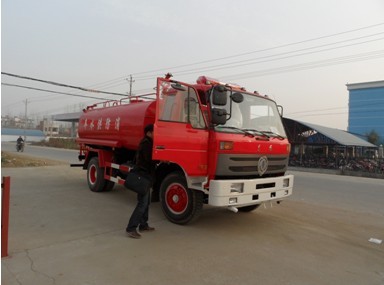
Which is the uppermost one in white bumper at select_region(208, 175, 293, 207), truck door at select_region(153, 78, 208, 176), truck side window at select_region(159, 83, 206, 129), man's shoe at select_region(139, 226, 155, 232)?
truck side window at select_region(159, 83, 206, 129)

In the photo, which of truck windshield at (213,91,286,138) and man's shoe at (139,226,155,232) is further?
truck windshield at (213,91,286,138)

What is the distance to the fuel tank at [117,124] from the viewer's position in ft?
23.7

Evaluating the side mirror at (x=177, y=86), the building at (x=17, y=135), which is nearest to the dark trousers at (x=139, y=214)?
the side mirror at (x=177, y=86)

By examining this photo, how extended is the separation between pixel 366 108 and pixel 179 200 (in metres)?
70.6

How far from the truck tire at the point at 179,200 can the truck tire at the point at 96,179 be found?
3.23 metres

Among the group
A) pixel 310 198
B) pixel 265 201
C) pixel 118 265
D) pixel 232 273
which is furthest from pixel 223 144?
pixel 310 198

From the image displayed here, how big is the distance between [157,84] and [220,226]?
9.43 ft

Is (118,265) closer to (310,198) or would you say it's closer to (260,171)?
(260,171)

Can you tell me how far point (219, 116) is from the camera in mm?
5645

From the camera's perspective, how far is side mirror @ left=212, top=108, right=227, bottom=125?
222 inches

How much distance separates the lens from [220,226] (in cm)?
631

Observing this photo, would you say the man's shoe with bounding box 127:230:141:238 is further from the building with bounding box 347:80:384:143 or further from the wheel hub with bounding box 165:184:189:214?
the building with bounding box 347:80:384:143

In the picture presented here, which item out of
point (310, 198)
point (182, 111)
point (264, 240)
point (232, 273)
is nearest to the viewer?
point (232, 273)

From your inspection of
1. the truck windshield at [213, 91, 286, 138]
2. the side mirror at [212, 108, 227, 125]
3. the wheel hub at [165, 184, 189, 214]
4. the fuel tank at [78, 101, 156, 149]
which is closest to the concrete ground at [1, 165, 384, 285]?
the wheel hub at [165, 184, 189, 214]
